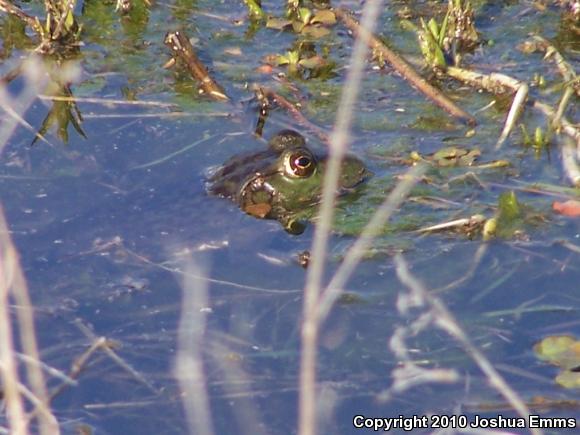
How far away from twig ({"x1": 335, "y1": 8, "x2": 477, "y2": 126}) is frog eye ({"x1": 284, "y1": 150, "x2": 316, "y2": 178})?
0.74m

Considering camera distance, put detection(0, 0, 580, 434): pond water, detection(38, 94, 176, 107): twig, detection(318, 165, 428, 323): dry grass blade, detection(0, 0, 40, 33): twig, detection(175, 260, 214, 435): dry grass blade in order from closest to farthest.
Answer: detection(175, 260, 214, 435): dry grass blade → detection(0, 0, 580, 434): pond water → detection(318, 165, 428, 323): dry grass blade → detection(38, 94, 176, 107): twig → detection(0, 0, 40, 33): twig

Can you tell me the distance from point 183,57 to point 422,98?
1.25 metres

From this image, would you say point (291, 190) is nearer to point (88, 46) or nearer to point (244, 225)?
point (244, 225)

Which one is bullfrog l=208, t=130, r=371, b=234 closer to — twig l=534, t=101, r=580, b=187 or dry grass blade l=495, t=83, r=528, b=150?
dry grass blade l=495, t=83, r=528, b=150

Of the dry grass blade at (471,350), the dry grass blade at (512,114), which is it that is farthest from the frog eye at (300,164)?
the dry grass blade at (512,114)

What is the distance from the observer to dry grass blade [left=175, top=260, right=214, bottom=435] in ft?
10.7

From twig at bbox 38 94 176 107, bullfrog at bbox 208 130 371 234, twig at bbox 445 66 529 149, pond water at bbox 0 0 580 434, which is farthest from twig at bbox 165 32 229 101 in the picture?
twig at bbox 445 66 529 149

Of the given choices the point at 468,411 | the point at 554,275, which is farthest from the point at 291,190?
the point at 468,411

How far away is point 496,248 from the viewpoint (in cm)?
409

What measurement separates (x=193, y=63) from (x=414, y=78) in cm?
113

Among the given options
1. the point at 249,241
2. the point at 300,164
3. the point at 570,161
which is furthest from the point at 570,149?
the point at 249,241

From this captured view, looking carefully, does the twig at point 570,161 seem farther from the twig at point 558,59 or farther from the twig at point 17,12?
the twig at point 17,12

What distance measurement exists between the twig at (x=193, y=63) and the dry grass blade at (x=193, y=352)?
57.6 inches

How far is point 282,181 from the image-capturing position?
454cm
